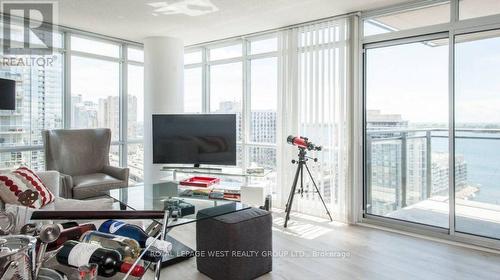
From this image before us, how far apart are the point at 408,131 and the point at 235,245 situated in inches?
98.3

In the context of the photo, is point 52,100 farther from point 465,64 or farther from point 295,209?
point 465,64

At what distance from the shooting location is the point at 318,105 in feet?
13.8

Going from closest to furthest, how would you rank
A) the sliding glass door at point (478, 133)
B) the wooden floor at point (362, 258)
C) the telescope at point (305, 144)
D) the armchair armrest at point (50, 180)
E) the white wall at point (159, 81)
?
the wooden floor at point (362, 258) → the armchair armrest at point (50, 180) → the sliding glass door at point (478, 133) → the telescope at point (305, 144) → the white wall at point (159, 81)

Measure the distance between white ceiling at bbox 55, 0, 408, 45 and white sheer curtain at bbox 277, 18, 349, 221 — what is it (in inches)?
10.9

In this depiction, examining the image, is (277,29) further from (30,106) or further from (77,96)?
(30,106)

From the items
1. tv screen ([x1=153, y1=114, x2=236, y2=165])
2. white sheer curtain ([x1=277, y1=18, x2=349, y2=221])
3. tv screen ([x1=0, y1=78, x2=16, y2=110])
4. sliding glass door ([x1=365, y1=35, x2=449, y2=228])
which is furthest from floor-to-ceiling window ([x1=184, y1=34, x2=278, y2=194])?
tv screen ([x1=0, y1=78, x2=16, y2=110])

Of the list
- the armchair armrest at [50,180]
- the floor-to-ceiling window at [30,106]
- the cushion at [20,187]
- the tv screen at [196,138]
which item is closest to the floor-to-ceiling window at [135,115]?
the floor-to-ceiling window at [30,106]

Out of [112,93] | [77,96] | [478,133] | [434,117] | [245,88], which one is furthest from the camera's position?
[112,93]

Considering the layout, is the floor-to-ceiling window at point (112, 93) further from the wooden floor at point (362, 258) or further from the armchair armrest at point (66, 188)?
the wooden floor at point (362, 258)

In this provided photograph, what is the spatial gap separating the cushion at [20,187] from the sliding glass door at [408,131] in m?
3.36

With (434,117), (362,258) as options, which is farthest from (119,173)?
(434,117)

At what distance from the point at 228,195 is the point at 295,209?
1.76 m

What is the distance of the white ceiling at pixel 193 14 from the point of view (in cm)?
360

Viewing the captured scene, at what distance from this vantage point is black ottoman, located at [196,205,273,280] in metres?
2.36
